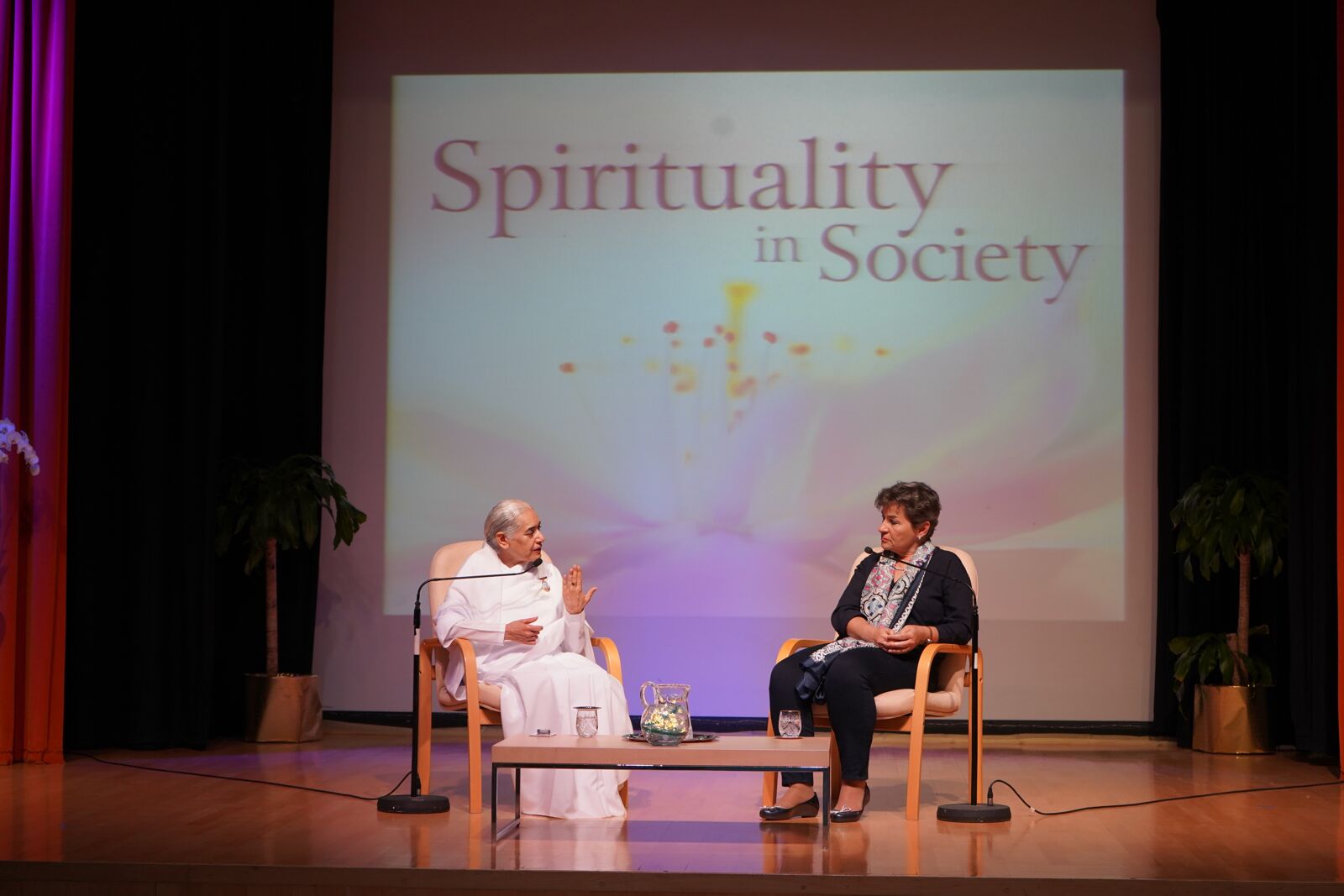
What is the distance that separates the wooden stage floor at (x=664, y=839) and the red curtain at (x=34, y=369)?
0.33 m

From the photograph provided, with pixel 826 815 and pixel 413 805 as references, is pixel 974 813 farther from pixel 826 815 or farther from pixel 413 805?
pixel 413 805

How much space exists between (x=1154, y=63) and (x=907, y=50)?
3.50 ft

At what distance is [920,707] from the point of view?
15.1 ft

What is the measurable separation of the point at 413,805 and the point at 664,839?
0.83 metres

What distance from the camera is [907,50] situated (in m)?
6.89

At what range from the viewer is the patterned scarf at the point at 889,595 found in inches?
190

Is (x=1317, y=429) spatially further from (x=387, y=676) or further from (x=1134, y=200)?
(x=387, y=676)

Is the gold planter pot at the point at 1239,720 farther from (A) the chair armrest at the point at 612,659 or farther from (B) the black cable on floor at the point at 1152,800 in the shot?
(A) the chair armrest at the point at 612,659

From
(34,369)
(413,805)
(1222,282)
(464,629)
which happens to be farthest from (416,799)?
(1222,282)

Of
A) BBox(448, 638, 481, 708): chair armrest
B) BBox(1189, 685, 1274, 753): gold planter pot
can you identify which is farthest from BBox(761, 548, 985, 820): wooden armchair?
BBox(1189, 685, 1274, 753): gold planter pot

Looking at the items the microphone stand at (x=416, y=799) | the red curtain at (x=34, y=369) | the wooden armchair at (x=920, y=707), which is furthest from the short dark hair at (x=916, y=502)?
the red curtain at (x=34, y=369)

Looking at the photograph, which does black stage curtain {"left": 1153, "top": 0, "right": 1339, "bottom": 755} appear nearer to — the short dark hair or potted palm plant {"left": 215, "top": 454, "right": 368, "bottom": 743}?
the short dark hair

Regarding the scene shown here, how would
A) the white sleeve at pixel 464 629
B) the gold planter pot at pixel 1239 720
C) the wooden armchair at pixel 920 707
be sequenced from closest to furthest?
the wooden armchair at pixel 920 707 < the white sleeve at pixel 464 629 < the gold planter pot at pixel 1239 720

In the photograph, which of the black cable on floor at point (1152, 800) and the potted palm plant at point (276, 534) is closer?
the black cable on floor at point (1152, 800)
